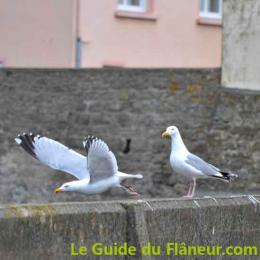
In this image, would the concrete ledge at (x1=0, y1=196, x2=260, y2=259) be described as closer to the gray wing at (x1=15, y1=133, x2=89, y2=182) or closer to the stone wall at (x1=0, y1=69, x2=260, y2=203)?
the gray wing at (x1=15, y1=133, x2=89, y2=182)

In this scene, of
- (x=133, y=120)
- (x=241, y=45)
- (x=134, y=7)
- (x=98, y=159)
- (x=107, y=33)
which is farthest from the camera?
(x=134, y=7)

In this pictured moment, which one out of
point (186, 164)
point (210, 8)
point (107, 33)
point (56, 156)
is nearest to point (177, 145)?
point (186, 164)

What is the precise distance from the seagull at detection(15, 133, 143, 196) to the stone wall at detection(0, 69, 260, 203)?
210 inches

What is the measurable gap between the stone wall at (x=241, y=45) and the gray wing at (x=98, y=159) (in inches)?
254

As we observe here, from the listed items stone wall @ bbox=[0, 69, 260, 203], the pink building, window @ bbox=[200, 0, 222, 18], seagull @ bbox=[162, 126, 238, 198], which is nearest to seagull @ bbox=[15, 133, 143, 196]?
seagull @ bbox=[162, 126, 238, 198]

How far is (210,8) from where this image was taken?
26.6 metres

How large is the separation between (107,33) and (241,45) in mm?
7835

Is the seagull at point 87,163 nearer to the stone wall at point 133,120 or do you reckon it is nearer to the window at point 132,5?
the stone wall at point 133,120

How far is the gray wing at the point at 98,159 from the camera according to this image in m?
10.2

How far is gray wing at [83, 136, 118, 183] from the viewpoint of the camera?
402 inches

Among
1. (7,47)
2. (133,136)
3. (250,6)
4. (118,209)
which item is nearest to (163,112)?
(133,136)

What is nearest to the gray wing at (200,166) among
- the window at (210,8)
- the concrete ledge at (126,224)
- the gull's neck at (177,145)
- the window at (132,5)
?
the gull's neck at (177,145)

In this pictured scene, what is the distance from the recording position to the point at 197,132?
671 inches

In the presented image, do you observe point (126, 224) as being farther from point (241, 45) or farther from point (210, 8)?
point (210, 8)
